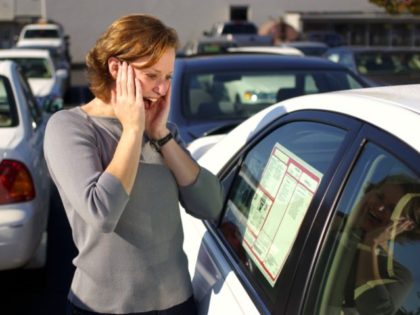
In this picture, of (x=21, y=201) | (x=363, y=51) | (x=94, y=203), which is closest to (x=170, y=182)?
(x=94, y=203)

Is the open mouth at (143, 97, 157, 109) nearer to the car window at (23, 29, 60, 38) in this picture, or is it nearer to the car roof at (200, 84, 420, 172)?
the car roof at (200, 84, 420, 172)

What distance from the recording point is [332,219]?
168 cm

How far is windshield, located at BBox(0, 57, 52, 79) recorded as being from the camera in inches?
482

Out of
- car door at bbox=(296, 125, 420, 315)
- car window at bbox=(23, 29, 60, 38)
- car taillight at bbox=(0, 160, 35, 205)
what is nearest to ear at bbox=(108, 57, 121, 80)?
car door at bbox=(296, 125, 420, 315)

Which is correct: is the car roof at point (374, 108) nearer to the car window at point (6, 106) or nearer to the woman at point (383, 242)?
the woman at point (383, 242)

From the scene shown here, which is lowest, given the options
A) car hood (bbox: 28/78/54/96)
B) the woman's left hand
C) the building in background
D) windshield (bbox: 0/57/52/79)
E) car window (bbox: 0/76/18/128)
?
the building in background

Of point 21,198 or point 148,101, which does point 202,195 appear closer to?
point 148,101

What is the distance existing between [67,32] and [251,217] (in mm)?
32211

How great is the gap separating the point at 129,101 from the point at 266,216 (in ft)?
1.85

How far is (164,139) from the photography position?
2086mm

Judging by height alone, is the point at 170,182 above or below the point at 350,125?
below

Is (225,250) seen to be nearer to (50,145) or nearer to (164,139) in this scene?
(164,139)

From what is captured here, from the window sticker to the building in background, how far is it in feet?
100

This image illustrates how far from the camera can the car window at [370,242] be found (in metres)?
1.56
